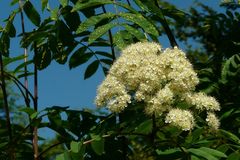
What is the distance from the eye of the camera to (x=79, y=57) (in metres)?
3.37

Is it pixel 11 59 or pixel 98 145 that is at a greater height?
pixel 11 59

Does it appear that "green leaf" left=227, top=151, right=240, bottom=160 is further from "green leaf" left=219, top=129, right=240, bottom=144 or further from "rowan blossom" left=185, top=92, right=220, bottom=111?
"rowan blossom" left=185, top=92, right=220, bottom=111

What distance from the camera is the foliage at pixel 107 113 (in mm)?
2459

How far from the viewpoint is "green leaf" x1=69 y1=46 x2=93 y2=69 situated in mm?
3354

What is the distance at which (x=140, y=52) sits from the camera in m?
2.55


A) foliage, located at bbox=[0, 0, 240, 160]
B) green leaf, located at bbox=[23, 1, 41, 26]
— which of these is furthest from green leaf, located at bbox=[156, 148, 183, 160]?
green leaf, located at bbox=[23, 1, 41, 26]

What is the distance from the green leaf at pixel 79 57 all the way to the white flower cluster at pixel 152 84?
2.62 feet

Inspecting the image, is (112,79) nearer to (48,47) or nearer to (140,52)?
(140,52)

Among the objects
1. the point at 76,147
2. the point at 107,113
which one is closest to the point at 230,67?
the point at 107,113

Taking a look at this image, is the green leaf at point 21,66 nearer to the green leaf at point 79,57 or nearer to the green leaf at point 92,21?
the green leaf at point 79,57

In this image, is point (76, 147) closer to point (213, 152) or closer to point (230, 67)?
point (213, 152)

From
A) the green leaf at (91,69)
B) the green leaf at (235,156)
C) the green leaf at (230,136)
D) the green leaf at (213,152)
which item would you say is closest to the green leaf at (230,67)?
the green leaf at (91,69)

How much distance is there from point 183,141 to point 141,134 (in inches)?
8.1

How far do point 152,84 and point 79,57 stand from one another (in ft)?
3.44
